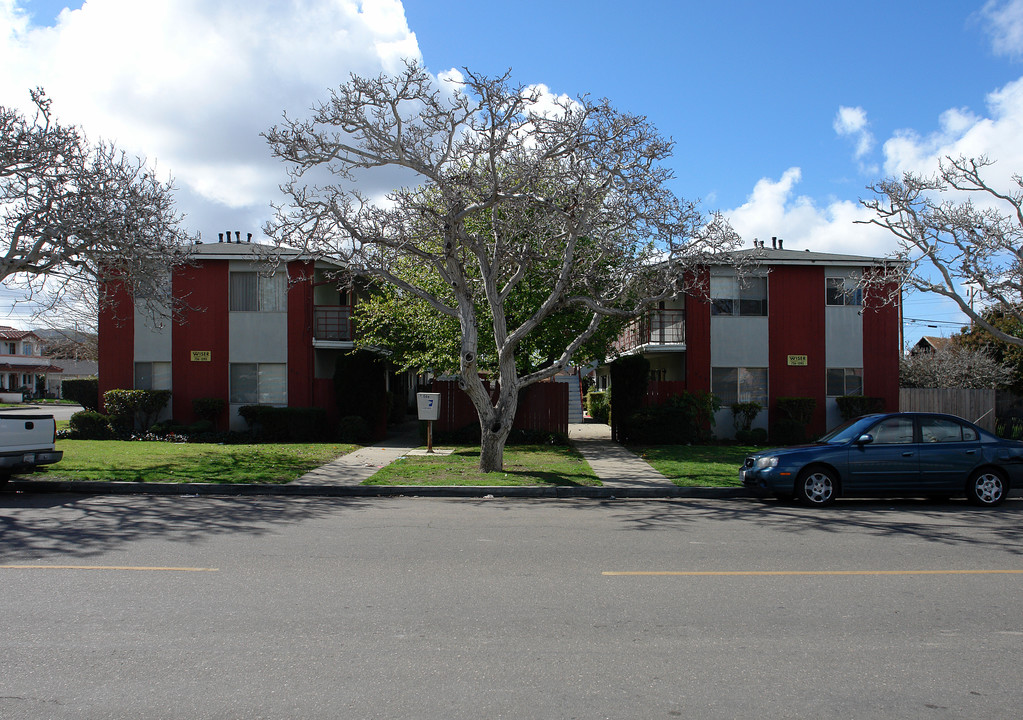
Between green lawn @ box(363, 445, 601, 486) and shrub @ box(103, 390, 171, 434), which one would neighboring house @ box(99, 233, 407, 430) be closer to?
shrub @ box(103, 390, 171, 434)

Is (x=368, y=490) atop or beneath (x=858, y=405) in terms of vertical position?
beneath

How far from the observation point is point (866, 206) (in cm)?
1866

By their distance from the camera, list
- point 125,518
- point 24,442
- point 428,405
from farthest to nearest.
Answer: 1. point 428,405
2. point 24,442
3. point 125,518

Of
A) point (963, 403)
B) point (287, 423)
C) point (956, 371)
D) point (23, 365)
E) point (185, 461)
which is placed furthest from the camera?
point (23, 365)

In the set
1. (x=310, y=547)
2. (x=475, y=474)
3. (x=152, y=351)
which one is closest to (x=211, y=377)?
(x=152, y=351)

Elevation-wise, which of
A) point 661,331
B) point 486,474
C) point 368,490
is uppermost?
point 661,331

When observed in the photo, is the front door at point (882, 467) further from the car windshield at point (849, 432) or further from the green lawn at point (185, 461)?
the green lawn at point (185, 461)

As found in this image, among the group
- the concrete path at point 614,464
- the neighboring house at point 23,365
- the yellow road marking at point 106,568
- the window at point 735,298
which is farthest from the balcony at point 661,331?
the neighboring house at point 23,365

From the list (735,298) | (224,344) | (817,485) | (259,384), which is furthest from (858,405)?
(224,344)

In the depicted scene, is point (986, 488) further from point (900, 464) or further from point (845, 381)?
point (845, 381)

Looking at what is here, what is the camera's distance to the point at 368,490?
12.4 m

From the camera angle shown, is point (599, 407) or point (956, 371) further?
point (599, 407)

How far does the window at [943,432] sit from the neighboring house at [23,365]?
235 feet

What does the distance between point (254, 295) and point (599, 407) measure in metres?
16.0
